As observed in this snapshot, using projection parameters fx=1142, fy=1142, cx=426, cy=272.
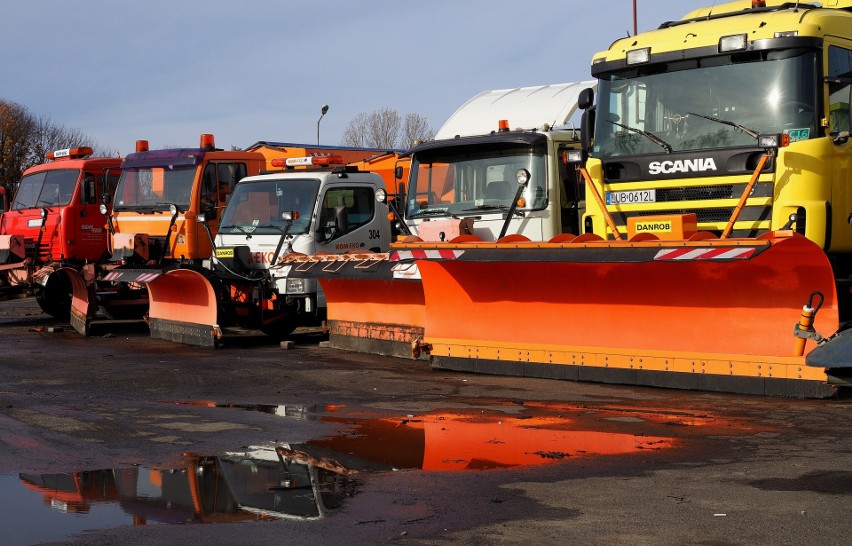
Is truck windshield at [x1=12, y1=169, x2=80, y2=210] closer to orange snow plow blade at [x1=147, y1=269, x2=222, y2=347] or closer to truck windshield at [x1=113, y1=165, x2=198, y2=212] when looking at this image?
truck windshield at [x1=113, y1=165, x2=198, y2=212]

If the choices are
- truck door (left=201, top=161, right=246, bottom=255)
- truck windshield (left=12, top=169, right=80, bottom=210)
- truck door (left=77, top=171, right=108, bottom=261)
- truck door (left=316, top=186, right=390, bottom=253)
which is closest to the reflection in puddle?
truck door (left=316, top=186, right=390, bottom=253)

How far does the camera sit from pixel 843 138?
9242mm

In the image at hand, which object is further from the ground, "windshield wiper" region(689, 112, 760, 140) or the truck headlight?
"windshield wiper" region(689, 112, 760, 140)

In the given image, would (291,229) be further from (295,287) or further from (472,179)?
(472,179)

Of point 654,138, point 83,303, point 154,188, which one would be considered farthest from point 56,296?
point 654,138

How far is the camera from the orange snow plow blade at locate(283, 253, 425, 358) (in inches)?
478

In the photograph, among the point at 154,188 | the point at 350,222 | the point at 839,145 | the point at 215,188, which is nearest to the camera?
the point at 839,145

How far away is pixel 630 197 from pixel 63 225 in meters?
11.5

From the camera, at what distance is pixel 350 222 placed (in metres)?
15.3

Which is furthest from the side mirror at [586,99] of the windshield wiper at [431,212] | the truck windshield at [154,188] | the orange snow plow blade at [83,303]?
the orange snow plow blade at [83,303]

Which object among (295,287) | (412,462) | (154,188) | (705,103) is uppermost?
(705,103)

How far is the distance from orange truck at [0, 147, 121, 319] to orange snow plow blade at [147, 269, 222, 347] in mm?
3696

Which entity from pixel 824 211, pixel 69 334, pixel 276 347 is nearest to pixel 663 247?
pixel 824 211

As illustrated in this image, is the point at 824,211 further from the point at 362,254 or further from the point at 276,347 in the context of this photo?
the point at 276,347
